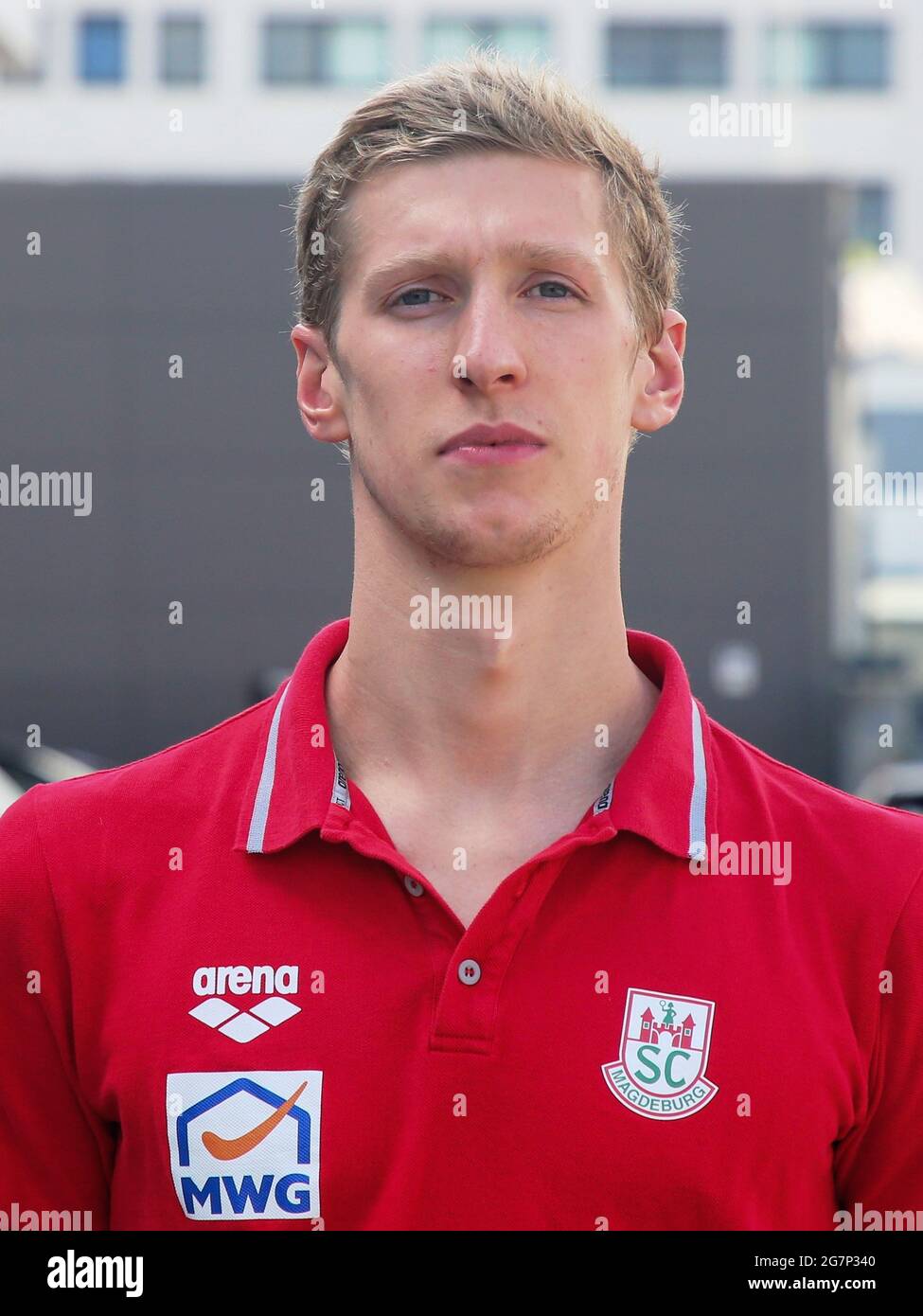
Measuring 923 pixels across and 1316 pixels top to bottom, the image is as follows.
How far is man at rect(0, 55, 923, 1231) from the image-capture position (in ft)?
6.10

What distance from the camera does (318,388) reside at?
2238mm

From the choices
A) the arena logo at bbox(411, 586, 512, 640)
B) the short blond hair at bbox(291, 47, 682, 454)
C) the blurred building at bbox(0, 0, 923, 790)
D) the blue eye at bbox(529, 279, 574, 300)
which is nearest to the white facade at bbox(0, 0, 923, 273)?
the blurred building at bbox(0, 0, 923, 790)

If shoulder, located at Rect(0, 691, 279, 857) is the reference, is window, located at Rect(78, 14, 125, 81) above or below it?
above

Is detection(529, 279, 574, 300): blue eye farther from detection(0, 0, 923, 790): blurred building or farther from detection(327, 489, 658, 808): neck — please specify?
detection(0, 0, 923, 790): blurred building

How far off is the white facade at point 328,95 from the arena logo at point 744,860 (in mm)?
31030

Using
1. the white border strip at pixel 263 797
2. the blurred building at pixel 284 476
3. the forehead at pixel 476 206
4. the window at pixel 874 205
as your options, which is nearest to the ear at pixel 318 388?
the forehead at pixel 476 206

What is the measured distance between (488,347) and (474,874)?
0.63 meters

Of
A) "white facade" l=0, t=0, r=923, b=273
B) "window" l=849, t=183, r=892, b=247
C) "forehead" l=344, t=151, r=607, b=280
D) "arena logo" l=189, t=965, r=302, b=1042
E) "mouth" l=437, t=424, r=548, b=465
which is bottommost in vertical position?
"arena logo" l=189, t=965, r=302, b=1042

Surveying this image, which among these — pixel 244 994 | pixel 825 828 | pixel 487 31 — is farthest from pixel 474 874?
pixel 487 31

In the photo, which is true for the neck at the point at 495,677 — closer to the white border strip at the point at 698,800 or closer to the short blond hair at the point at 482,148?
the white border strip at the point at 698,800

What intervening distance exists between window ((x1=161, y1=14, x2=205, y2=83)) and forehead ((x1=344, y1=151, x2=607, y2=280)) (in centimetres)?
3452

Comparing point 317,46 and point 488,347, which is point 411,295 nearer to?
point 488,347

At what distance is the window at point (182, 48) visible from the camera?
3438cm
